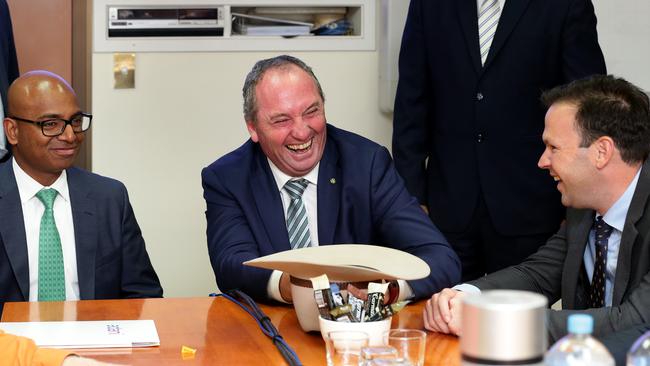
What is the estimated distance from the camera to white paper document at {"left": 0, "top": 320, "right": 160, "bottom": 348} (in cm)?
207

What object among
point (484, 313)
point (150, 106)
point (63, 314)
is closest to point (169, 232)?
point (150, 106)


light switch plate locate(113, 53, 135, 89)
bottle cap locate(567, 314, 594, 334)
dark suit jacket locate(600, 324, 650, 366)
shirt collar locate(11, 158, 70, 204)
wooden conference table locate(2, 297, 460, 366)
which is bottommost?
wooden conference table locate(2, 297, 460, 366)

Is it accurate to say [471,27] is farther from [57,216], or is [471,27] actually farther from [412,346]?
[412,346]

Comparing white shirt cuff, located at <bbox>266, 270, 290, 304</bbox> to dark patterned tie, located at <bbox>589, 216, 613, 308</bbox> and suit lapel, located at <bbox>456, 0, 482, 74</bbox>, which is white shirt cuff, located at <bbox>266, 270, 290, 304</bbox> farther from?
suit lapel, located at <bbox>456, 0, 482, 74</bbox>

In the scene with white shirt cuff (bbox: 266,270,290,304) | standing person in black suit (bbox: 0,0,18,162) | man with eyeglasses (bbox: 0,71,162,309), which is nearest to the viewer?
white shirt cuff (bbox: 266,270,290,304)

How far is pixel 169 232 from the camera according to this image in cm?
471

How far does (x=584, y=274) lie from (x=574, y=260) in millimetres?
54

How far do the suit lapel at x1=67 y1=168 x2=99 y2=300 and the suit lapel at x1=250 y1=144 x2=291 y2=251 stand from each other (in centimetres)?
52

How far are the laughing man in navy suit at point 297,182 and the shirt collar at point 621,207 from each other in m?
0.45

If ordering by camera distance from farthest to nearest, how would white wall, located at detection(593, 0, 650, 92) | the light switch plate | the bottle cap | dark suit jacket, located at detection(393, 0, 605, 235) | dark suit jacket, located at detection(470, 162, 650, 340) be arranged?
the light switch plate < white wall, located at detection(593, 0, 650, 92) < dark suit jacket, located at detection(393, 0, 605, 235) < dark suit jacket, located at detection(470, 162, 650, 340) < the bottle cap

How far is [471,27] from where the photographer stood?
361 cm

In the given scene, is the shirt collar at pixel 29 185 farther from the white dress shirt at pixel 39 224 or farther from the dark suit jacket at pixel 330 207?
the dark suit jacket at pixel 330 207

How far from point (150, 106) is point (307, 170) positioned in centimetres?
187

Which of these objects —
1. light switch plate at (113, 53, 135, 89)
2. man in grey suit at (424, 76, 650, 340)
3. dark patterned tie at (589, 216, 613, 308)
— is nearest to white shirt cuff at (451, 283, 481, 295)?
man in grey suit at (424, 76, 650, 340)
